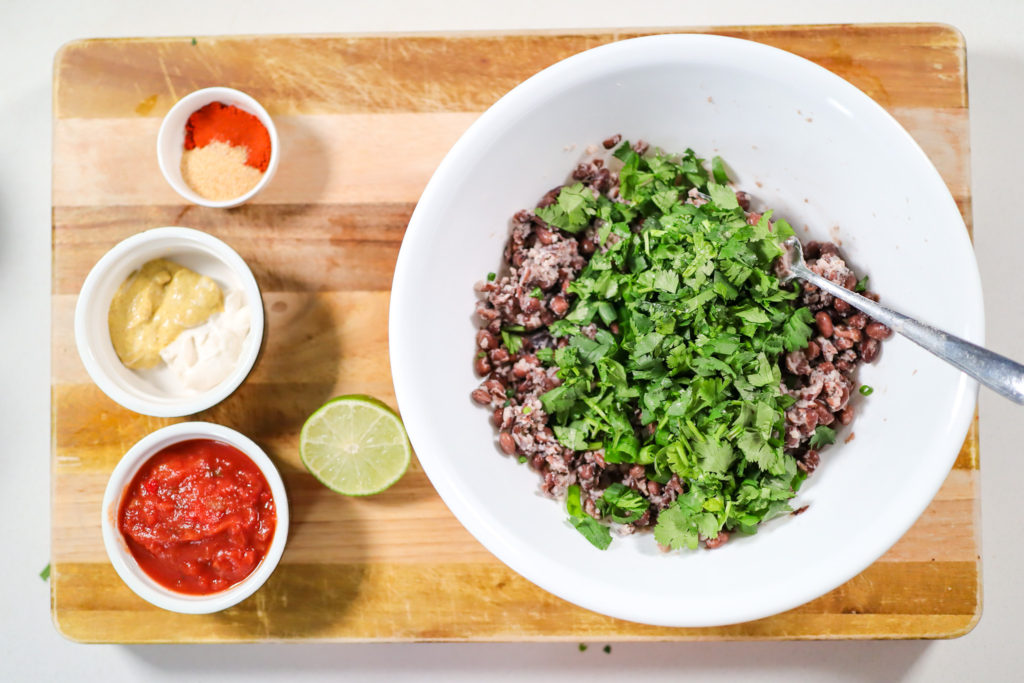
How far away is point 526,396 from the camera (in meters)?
1.61

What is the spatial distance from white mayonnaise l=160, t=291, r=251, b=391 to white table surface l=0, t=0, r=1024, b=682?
81 centimetres

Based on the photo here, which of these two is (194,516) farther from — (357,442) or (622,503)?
(622,503)

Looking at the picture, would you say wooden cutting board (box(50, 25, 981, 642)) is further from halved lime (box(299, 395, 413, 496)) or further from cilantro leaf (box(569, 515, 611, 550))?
cilantro leaf (box(569, 515, 611, 550))

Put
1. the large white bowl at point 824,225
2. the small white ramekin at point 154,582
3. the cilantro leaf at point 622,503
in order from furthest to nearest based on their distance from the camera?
the small white ramekin at point 154,582
the cilantro leaf at point 622,503
the large white bowl at point 824,225

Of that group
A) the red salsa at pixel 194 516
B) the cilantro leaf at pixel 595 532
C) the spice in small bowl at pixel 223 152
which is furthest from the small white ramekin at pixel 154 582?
the cilantro leaf at pixel 595 532

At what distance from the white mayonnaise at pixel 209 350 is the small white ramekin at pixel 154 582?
120 mm

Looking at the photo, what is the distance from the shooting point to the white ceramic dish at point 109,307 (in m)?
1.71

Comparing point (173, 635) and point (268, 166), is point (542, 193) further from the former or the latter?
point (173, 635)

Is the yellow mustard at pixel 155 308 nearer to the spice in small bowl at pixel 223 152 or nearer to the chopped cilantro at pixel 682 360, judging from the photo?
the spice in small bowl at pixel 223 152

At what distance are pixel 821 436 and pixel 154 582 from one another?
1.53 meters

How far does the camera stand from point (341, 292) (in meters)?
1.85

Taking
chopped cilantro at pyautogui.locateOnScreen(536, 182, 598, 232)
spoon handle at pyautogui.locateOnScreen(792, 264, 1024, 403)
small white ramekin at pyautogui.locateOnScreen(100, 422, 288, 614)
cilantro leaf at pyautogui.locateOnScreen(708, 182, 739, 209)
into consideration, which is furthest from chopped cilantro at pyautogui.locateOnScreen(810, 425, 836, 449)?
small white ramekin at pyautogui.locateOnScreen(100, 422, 288, 614)

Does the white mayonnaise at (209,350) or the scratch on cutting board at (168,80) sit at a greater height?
the scratch on cutting board at (168,80)

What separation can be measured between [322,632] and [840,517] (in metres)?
1.22
